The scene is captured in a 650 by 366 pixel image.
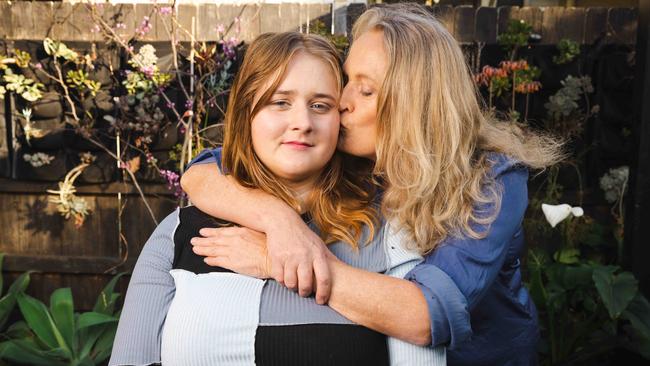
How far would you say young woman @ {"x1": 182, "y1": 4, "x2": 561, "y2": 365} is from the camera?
4.60ft

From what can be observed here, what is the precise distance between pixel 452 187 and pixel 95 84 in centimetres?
282

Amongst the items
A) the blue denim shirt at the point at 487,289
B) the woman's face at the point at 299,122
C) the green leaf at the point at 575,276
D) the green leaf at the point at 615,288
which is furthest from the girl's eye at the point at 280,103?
the green leaf at the point at 575,276

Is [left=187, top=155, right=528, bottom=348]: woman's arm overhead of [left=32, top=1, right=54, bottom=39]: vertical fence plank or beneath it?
beneath

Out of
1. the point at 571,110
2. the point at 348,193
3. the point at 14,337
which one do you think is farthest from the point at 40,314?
the point at 571,110

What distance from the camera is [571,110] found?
12.9 feet

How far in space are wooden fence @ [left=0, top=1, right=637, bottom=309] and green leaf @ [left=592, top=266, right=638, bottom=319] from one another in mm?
1564

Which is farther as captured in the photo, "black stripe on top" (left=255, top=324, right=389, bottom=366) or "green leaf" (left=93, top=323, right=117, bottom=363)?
"green leaf" (left=93, top=323, right=117, bottom=363)

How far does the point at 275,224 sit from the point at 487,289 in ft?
1.68

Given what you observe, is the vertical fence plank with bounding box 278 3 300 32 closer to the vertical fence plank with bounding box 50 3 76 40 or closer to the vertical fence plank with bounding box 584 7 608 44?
the vertical fence plank with bounding box 50 3 76 40

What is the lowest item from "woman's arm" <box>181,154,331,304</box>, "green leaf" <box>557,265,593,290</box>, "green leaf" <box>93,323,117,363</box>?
"green leaf" <box>93,323,117,363</box>

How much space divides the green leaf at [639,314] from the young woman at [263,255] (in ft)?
5.91

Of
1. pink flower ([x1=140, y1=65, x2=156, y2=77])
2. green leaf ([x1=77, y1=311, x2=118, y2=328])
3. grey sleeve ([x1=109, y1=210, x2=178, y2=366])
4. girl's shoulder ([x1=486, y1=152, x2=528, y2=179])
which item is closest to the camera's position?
grey sleeve ([x1=109, y1=210, x2=178, y2=366])

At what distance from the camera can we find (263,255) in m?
1.49

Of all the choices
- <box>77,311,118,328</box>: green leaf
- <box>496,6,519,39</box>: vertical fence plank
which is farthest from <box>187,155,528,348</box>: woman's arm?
<box>496,6,519,39</box>: vertical fence plank
